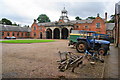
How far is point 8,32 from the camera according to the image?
51188mm

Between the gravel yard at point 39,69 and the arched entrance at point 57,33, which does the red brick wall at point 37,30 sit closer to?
the arched entrance at point 57,33

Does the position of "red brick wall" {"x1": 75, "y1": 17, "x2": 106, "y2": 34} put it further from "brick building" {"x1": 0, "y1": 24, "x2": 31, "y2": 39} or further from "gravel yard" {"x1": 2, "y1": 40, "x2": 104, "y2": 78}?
"gravel yard" {"x1": 2, "y1": 40, "x2": 104, "y2": 78}

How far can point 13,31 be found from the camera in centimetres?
5266

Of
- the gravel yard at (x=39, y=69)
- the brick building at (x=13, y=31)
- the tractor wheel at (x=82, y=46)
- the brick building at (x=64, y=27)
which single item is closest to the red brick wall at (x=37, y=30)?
the brick building at (x=64, y=27)

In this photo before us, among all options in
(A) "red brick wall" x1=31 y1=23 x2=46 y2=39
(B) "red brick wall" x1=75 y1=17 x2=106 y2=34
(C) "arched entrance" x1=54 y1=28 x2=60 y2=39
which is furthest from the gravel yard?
(A) "red brick wall" x1=31 y1=23 x2=46 y2=39

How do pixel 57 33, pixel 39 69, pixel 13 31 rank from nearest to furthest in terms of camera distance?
pixel 39 69
pixel 57 33
pixel 13 31

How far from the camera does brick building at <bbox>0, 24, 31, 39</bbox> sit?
163ft

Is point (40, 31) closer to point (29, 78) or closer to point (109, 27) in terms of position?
point (109, 27)

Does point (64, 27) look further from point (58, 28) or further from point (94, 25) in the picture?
point (94, 25)

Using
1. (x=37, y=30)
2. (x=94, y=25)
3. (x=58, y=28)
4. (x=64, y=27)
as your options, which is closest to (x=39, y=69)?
(x=94, y=25)

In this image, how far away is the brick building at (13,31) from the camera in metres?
49.8

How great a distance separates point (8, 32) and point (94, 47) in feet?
165

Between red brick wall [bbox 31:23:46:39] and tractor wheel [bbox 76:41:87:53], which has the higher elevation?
red brick wall [bbox 31:23:46:39]

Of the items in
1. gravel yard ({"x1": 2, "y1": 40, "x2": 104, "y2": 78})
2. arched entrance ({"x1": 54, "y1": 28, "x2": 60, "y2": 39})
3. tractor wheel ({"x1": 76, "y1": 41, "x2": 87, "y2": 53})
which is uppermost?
arched entrance ({"x1": 54, "y1": 28, "x2": 60, "y2": 39})
